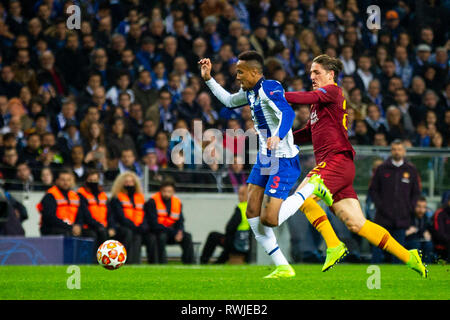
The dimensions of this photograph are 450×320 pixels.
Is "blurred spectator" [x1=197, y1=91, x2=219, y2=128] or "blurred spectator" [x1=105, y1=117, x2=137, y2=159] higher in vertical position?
"blurred spectator" [x1=197, y1=91, x2=219, y2=128]

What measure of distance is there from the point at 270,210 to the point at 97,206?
5.98m

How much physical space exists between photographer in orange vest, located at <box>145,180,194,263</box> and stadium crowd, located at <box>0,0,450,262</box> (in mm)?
833

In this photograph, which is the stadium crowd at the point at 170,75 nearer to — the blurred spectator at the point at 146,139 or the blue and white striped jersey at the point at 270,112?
the blurred spectator at the point at 146,139

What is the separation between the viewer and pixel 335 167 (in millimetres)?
8484

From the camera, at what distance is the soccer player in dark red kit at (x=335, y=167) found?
27.4 feet

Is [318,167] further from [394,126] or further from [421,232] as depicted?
[394,126]

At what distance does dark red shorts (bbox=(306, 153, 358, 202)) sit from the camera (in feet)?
27.6

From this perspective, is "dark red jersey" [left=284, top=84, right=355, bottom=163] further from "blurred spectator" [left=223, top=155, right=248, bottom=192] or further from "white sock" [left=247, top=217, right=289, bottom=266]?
"blurred spectator" [left=223, top=155, right=248, bottom=192]

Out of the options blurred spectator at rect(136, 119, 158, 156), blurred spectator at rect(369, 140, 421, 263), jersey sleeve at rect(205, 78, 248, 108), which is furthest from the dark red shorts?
blurred spectator at rect(136, 119, 158, 156)

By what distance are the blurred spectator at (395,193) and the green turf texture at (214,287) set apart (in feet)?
11.7

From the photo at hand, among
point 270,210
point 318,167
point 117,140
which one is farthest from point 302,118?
point 270,210

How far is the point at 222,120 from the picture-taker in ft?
53.5

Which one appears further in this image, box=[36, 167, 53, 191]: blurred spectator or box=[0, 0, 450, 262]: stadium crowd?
box=[0, 0, 450, 262]: stadium crowd

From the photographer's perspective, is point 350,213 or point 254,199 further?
point 254,199
